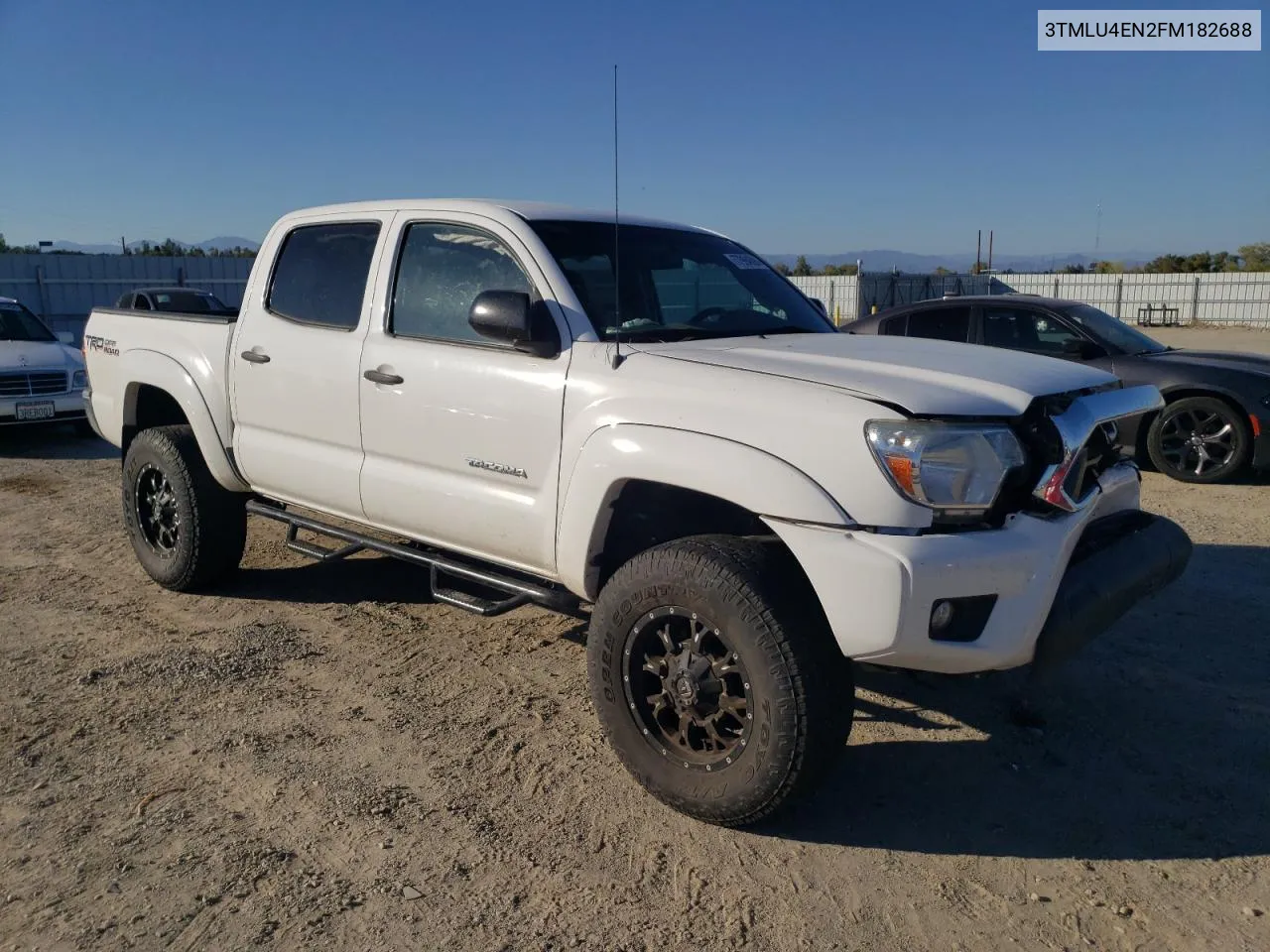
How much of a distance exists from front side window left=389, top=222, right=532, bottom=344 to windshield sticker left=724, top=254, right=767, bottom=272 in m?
1.15

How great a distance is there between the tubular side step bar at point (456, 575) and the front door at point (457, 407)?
0.09m

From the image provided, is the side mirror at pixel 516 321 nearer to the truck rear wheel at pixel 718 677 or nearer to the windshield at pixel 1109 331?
the truck rear wheel at pixel 718 677

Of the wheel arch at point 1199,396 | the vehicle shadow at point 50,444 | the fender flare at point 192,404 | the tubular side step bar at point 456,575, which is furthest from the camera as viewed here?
the vehicle shadow at point 50,444

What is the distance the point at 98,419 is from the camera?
20.4 feet

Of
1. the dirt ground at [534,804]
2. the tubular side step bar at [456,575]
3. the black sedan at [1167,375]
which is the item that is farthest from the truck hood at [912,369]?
the black sedan at [1167,375]

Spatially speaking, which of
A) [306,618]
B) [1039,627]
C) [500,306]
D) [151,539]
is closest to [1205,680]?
[1039,627]

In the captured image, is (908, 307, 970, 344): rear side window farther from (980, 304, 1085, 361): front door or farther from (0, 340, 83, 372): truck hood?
(0, 340, 83, 372): truck hood

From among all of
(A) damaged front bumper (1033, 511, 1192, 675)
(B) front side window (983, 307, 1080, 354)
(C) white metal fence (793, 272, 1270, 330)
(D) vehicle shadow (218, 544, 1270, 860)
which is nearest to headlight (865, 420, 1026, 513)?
(A) damaged front bumper (1033, 511, 1192, 675)

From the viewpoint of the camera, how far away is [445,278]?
14.1ft

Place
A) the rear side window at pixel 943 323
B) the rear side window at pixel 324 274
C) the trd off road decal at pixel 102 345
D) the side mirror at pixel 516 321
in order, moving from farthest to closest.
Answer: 1. the rear side window at pixel 943 323
2. the trd off road decal at pixel 102 345
3. the rear side window at pixel 324 274
4. the side mirror at pixel 516 321

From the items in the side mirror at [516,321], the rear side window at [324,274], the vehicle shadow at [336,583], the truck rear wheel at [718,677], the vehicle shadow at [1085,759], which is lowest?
the vehicle shadow at [1085,759]

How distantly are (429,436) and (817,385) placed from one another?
5.53ft

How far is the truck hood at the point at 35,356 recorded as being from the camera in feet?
35.7

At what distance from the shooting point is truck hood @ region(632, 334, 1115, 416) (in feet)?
9.97
